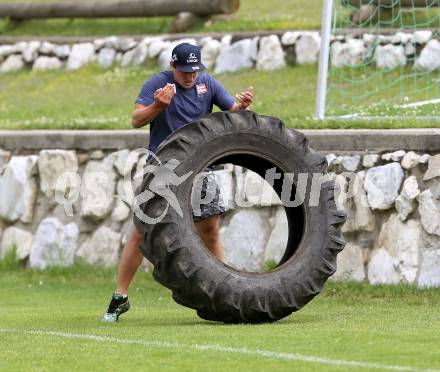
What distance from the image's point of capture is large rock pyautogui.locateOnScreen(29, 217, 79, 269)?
1256 centimetres

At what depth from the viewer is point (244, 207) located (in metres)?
11.4

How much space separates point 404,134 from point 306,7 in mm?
11219

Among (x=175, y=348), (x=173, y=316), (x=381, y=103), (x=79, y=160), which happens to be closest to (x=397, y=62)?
(x=381, y=103)

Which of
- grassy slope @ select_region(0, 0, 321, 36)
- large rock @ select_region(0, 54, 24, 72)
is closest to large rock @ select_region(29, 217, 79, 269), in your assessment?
grassy slope @ select_region(0, 0, 321, 36)

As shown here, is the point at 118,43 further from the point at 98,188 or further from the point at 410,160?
the point at 410,160

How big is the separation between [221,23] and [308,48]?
9.06 feet

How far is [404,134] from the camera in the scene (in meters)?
10.3

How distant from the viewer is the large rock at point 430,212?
10.1 metres

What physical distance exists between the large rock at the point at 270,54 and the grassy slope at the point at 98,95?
17cm

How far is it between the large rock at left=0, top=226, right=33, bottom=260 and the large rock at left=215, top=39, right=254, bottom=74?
5523mm

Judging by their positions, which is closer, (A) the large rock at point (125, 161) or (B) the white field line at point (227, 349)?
(B) the white field line at point (227, 349)

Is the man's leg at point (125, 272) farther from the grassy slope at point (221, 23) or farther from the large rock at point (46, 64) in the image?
the large rock at point (46, 64)

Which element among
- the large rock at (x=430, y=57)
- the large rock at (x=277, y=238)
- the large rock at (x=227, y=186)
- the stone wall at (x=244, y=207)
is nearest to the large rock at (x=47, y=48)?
the large rock at (x=430, y=57)

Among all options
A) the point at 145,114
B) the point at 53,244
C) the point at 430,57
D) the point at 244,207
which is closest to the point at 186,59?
the point at 145,114
